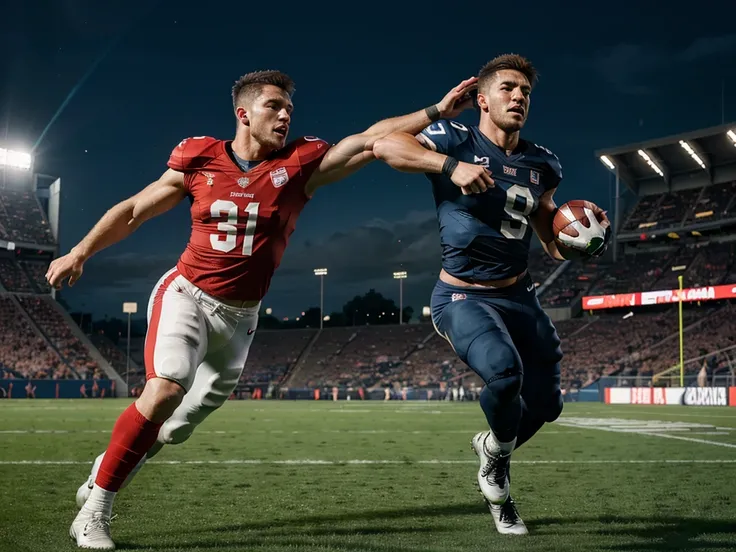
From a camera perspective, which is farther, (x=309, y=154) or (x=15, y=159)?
(x=15, y=159)

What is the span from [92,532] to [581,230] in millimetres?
3196

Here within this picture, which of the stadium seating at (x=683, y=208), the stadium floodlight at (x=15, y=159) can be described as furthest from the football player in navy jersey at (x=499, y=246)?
the stadium floodlight at (x=15, y=159)

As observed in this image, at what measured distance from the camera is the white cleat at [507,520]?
447 centimetres

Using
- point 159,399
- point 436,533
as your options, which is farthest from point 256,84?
point 436,533

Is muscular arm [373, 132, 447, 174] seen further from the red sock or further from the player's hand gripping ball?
the red sock

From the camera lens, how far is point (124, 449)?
13.4ft

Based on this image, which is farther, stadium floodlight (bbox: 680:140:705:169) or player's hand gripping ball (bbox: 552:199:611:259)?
stadium floodlight (bbox: 680:140:705:169)

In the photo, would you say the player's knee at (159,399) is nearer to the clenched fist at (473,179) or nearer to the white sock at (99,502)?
the white sock at (99,502)

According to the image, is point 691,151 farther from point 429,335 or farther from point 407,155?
point 407,155

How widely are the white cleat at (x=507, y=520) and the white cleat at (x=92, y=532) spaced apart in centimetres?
208

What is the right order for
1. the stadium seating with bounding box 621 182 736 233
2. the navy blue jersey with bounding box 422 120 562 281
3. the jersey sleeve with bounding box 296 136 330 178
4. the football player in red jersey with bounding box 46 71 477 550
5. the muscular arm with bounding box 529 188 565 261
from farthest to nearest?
the stadium seating with bounding box 621 182 736 233 → the muscular arm with bounding box 529 188 565 261 → the navy blue jersey with bounding box 422 120 562 281 → the jersey sleeve with bounding box 296 136 330 178 → the football player in red jersey with bounding box 46 71 477 550

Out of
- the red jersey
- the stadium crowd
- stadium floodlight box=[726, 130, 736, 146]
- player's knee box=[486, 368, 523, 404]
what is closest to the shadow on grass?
player's knee box=[486, 368, 523, 404]

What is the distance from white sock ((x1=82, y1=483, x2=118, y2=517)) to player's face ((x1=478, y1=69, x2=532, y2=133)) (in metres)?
3.06

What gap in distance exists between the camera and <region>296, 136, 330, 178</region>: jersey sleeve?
4641 mm
